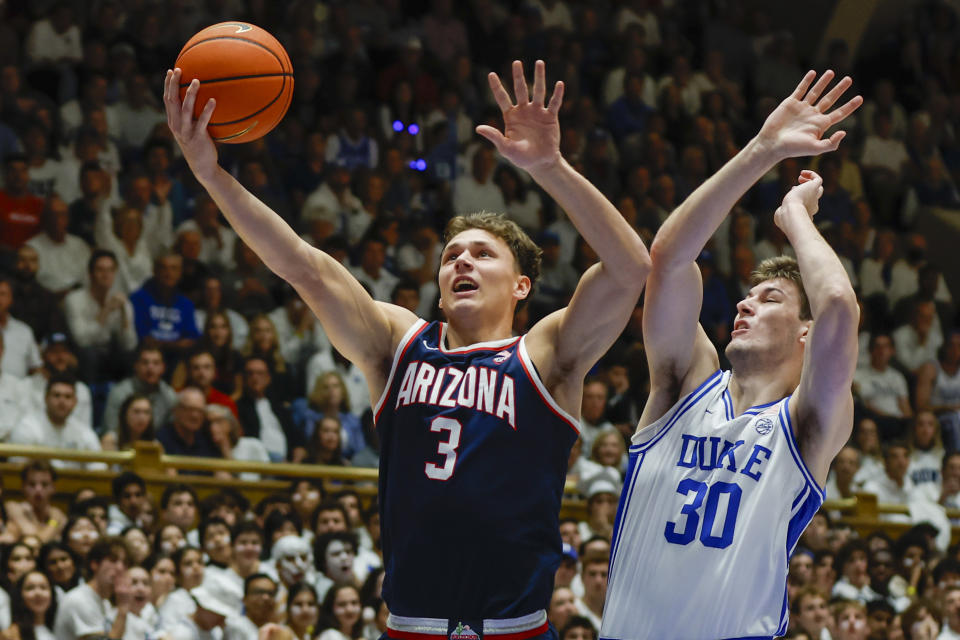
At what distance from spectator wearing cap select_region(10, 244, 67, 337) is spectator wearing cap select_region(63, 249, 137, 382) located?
122 millimetres

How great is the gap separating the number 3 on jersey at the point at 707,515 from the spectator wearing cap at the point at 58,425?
5.41 meters

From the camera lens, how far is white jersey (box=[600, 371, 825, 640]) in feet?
13.6

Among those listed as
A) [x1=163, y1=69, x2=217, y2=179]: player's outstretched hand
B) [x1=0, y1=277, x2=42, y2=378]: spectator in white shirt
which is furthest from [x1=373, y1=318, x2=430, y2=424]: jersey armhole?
[x1=0, y1=277, x2=42, y2=378]: spectator in white shirt

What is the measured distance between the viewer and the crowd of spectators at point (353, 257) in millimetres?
8234

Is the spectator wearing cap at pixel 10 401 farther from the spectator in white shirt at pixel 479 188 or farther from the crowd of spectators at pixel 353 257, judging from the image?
the spectator in white shirt at pixel 479 188

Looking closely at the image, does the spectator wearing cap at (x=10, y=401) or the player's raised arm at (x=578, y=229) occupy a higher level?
the player's raised arm at (x=578, y=229)

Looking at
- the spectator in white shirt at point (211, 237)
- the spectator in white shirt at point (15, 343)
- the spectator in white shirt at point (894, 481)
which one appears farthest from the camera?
the spectator in white shirt at point (894, 481)

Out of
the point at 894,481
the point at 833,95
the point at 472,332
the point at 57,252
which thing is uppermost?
the point at 833,95

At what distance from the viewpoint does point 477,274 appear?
14.2ft

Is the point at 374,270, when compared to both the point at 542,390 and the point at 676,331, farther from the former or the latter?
the point at 542,390

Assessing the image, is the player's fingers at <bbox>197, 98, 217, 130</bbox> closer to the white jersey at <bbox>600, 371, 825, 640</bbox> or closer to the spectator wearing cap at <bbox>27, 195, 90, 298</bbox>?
the white jersey at <bbox>600, 371, 825, 640</bbox>

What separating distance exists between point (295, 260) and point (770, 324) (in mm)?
1589

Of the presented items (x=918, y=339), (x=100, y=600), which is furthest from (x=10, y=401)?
(x=918, y=339)

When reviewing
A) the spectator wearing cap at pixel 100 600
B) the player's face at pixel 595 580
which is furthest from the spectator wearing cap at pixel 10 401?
the player's face at pixel 595 580
